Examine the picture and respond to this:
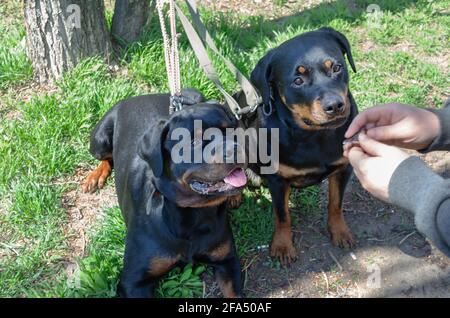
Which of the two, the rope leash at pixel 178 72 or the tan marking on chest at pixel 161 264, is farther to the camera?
the rope leash at pixel 178 72

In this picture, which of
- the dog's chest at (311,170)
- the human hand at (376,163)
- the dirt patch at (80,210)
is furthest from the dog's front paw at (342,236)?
the dirt patch at (80,210)

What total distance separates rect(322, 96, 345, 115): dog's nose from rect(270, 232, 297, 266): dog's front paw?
993mm

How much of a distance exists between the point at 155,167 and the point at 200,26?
57.5 inches

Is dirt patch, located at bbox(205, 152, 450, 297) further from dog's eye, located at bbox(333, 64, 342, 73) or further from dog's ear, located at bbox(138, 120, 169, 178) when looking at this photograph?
dog's eye, located at bbox(333, 64, 342, 73)

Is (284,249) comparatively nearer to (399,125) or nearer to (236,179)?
(236,179)

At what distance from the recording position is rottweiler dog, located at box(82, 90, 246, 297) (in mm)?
2803

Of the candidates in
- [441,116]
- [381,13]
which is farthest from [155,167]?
[381,13]

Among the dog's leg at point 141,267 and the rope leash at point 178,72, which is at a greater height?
the rope leash at point 178,72

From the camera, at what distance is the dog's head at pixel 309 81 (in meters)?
3.01

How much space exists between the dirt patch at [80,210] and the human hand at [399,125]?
78.7 inches

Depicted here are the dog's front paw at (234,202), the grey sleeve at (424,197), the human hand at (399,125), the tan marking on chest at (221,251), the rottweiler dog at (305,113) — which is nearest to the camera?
the grey sleeve at (424,197)

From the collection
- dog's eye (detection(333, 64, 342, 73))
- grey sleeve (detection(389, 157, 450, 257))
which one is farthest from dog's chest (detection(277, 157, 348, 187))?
grey sleeve (detection(389, 157, 450, 257))

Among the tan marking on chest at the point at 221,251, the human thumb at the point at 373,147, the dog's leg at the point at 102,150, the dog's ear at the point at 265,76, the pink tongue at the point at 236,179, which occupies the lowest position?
the tan marking on chest at the point at 221,251

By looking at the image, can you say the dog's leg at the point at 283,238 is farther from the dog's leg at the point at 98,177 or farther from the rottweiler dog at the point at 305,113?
the dog's leg at the point at 98,177
